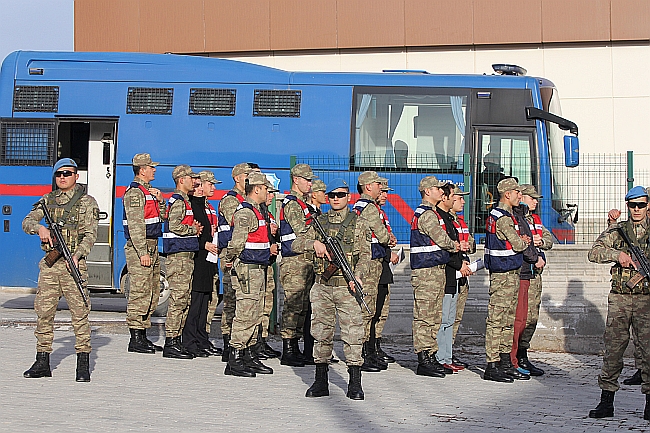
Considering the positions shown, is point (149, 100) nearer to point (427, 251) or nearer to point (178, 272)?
point (178, 272)

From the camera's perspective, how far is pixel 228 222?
10148 mm

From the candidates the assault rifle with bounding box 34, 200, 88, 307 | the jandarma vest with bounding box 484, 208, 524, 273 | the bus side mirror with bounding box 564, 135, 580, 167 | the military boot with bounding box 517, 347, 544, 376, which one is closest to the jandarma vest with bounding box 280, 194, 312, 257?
the jandarma vest with bounding box 484, 208, 524, 273

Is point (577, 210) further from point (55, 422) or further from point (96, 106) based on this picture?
point (55, 422)

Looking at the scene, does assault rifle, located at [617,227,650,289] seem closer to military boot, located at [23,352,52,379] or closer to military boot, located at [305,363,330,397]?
military boot, located at [305,363,330,397]

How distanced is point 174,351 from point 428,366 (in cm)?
283

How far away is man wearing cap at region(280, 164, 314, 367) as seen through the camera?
10.0 meters

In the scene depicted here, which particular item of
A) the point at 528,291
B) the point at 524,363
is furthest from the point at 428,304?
the point at 524,363

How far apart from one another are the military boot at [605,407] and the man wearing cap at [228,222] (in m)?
3.89

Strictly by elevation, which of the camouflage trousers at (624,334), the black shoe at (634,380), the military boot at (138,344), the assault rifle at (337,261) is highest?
the assault rifle at (337,261)

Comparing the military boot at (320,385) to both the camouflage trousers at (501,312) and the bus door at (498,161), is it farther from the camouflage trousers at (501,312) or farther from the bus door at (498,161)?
the bus door at (498,161)

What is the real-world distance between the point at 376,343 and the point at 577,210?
401 cm

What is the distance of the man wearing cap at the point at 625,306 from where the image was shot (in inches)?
306

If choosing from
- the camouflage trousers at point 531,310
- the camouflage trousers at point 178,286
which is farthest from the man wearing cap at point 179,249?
the camouflage trousers at point 531,310

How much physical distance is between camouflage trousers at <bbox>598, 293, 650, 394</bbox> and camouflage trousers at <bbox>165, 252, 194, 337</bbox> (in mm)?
4612
